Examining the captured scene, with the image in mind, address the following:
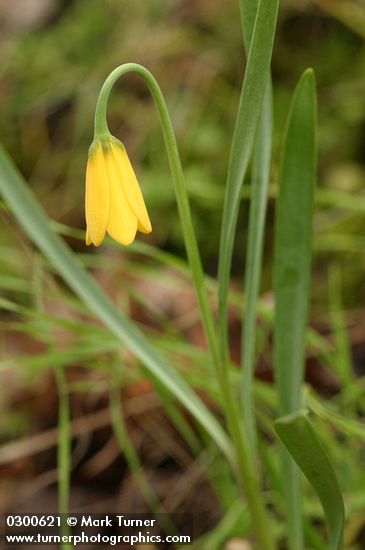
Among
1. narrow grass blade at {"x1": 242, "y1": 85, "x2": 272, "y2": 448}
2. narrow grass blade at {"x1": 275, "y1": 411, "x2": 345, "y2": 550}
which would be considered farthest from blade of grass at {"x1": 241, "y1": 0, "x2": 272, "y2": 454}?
narrow grass blade at {"x1": 275, "y1": 411, "x2": 345, "y2": 550}

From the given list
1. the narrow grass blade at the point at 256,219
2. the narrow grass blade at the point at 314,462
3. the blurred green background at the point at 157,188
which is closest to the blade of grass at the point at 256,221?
the narrow grass blade at the point at 256,219

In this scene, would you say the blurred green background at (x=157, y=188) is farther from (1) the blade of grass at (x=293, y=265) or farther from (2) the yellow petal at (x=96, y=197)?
(2) the yellow petal at (x=96, y=197)

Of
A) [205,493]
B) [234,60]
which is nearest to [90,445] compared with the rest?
[205,493]

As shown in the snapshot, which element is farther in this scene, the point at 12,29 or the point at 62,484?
the point at 12,29

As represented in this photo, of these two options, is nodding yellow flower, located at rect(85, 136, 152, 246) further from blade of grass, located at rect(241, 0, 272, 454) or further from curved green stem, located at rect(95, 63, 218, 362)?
blade of grass, located at rect(241, 0, 272, 454)

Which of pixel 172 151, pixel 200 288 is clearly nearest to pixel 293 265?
pixel 200 288

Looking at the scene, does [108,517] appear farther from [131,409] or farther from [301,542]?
[301,542]
